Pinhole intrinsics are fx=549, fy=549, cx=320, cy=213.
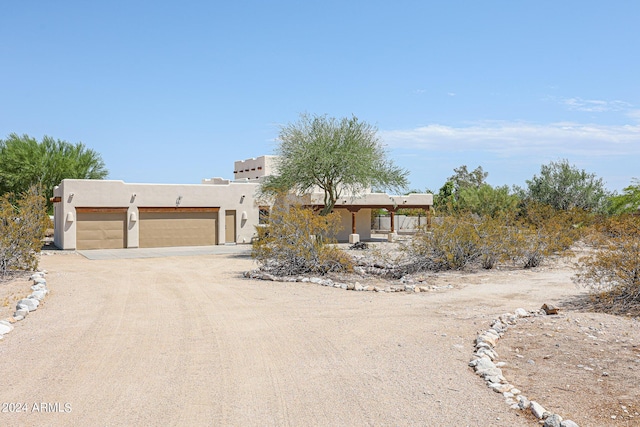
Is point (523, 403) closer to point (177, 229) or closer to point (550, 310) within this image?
point (550, 310)

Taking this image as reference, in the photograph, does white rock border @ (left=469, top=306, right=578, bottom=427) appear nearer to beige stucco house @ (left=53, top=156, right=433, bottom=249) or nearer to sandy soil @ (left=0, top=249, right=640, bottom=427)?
sandy soil @ (left=0, top=249, right=640, bottom=427)

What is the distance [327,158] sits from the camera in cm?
2772

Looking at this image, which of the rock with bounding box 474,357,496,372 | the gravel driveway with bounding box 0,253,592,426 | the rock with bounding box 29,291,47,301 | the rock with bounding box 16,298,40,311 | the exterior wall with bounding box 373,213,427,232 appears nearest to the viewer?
the gravel driveway with bounding box 0,253,592,426

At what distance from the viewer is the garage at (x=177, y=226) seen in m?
31.4

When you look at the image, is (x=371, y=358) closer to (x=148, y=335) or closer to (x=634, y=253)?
(x=148, y=335)

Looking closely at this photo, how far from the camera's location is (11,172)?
133 ft

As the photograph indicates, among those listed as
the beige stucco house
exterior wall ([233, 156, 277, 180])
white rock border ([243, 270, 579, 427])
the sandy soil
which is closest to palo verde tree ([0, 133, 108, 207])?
the beige stucco house

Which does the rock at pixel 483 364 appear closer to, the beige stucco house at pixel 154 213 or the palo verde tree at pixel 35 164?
the beige stucco house at pixel 154 213

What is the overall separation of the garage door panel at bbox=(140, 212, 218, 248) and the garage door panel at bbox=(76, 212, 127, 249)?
1129 millimetres

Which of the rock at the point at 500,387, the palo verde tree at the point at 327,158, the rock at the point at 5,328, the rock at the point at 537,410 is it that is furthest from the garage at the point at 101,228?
the rock at the point at 537,410

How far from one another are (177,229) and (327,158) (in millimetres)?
10609

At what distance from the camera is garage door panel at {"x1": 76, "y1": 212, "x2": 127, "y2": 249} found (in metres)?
29.8

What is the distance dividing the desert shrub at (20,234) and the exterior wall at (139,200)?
11.1m

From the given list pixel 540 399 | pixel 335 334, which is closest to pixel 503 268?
pixel 335 334
